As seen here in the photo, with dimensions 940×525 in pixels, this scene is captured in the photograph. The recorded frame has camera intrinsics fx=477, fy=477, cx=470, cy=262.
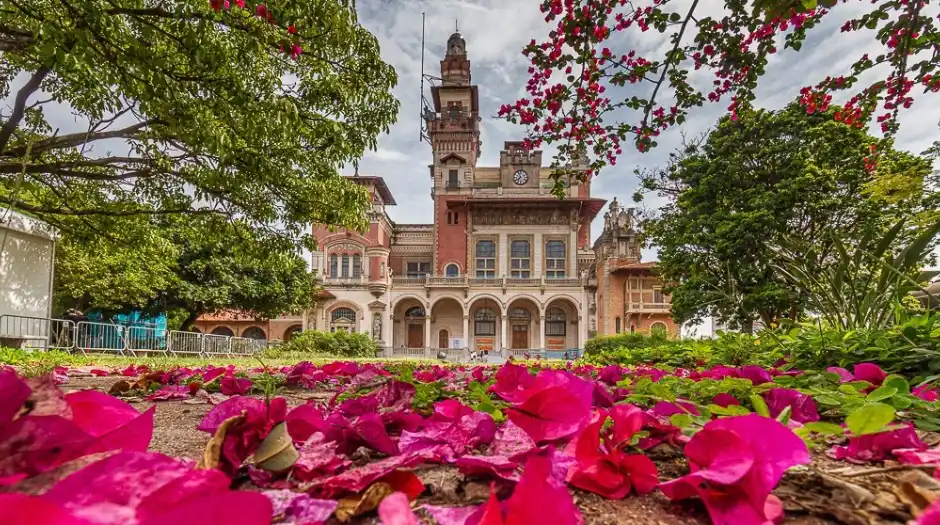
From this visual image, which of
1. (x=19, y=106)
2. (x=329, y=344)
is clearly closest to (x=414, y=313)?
(x=329, y=344)

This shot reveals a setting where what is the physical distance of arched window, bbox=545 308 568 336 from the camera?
28.1 m

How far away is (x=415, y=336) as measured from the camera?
1121 inches

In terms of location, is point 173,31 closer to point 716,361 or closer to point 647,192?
point 716,361

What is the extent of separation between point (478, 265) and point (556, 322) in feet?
18.8

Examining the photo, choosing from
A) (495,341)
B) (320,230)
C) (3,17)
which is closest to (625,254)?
(495,341)

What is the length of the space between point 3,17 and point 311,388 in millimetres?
4610

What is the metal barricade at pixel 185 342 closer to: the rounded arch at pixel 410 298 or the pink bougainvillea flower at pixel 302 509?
the rounded arch at pixel 410 298

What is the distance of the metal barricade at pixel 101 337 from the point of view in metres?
10.3

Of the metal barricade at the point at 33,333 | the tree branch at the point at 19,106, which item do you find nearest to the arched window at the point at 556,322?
the metal barricade at the point at 33,333

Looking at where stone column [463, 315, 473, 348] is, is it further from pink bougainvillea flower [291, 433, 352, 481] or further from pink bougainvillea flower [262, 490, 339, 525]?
pink bougainvillea flower [262, 490, 339, 525]

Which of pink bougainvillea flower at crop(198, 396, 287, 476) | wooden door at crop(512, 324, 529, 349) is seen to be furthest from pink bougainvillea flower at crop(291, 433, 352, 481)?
wooden door at crop(512, 324, 529, 349)

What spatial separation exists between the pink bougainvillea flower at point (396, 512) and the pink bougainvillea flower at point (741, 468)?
309mm

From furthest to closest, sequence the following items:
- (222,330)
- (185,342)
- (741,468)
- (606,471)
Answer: (222,330) < (185,342) < (606,471) < (741,468)

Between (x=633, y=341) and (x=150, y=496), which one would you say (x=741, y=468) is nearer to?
(x=150, y=496)
